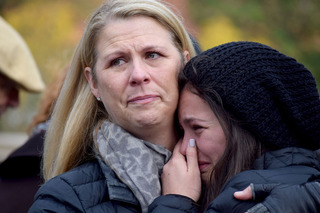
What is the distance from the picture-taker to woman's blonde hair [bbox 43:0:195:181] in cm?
277

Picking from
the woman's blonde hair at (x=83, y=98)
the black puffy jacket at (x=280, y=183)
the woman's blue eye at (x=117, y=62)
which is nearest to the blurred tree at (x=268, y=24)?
the woman's blonde hair at (x=83, y=98)

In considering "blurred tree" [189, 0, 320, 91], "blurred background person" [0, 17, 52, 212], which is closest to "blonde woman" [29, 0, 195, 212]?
"blurred background person" [0, 17, 52, 212]

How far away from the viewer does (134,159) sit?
255 cm

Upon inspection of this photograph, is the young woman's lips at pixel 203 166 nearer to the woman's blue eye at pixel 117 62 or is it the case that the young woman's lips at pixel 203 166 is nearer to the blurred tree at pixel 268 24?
the woman's blue eye at pixel 117 62

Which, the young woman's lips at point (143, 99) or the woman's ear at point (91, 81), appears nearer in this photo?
the young woman's lips at point (143, 99)

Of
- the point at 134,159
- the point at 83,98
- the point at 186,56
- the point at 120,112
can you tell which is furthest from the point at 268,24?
the point at 134,159

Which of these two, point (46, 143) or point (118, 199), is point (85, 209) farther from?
point (46, 143)

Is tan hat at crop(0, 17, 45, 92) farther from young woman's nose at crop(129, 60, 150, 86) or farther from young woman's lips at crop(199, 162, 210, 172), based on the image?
young woman's lips at crop(199, 162, 210, 172)

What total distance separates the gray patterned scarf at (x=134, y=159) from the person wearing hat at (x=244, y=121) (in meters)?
0.08

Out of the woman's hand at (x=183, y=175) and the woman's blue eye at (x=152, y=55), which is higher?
the woman's blue eye at (x=152, y=55)

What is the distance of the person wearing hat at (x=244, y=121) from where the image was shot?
2334 millimetres

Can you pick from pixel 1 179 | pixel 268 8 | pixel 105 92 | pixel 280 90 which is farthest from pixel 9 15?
pixel 280 90

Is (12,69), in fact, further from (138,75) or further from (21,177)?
(138,75)

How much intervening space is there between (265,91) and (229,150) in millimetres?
336
